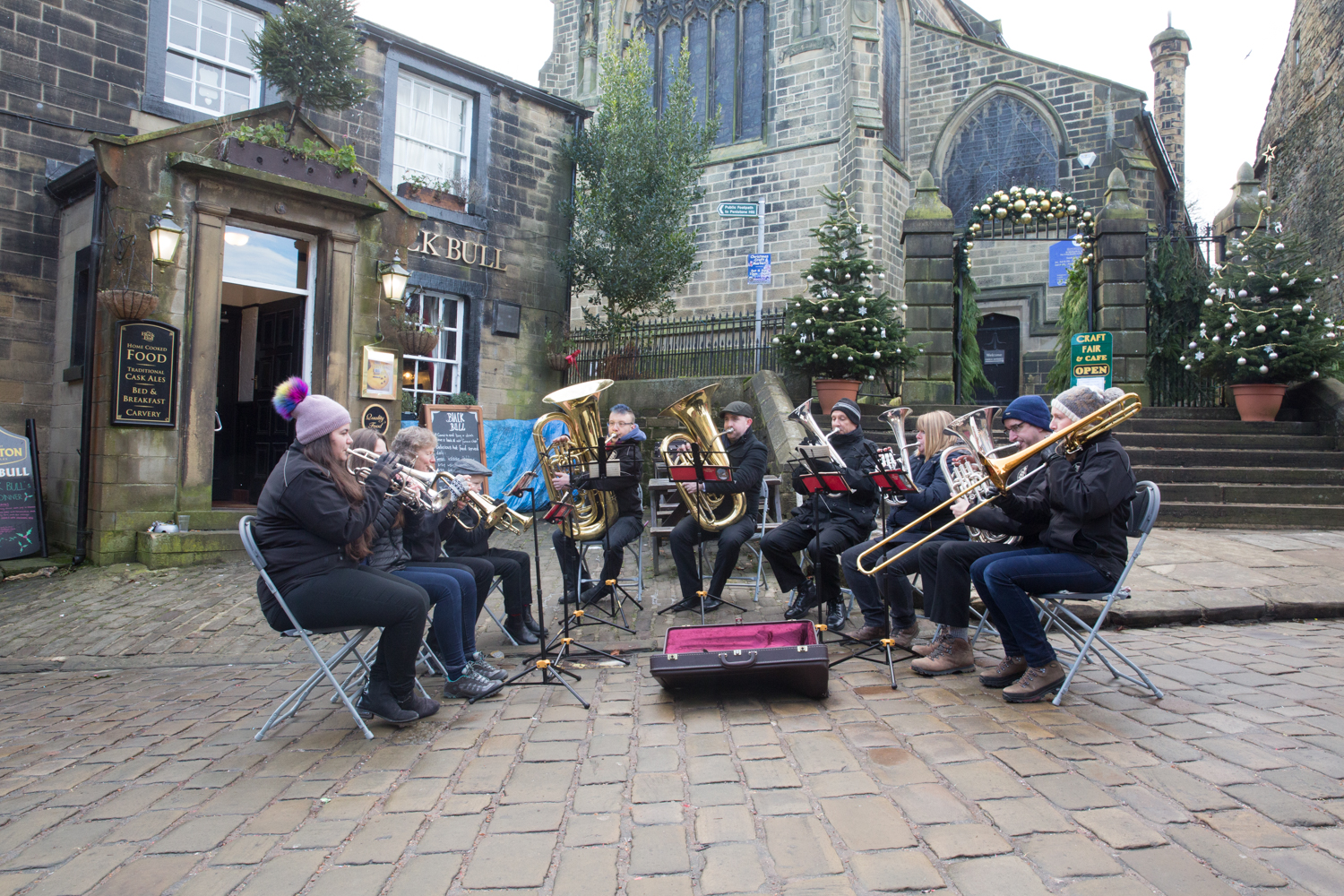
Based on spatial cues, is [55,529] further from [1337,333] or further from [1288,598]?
[1337,333]

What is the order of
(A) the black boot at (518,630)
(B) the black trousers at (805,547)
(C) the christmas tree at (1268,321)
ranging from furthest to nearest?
(C) the christmas tree at (1268,321) → (B) the black trousers at (805,547) → (A) the black boot at (518,630)

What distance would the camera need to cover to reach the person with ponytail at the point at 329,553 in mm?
3816

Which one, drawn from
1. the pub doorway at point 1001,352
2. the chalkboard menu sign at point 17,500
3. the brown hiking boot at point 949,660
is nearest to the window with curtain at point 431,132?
the chalkboard menu sign at point 17,500

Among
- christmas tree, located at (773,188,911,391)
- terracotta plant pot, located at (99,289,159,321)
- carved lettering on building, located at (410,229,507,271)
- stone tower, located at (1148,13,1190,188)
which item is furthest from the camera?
stone tower, located at (1148,13,1190,188)

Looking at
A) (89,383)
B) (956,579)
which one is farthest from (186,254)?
(956,579)

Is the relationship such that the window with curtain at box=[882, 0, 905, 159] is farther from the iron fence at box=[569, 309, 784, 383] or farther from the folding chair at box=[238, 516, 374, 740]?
the folding chair at box=[238, 516, 374, 740]

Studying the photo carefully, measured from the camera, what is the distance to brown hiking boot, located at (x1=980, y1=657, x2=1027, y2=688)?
434 cm

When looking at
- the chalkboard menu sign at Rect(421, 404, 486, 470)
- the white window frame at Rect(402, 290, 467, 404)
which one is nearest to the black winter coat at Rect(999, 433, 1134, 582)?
Result: the chalkboard menu sign at Rect(421, 404, 486, 470)

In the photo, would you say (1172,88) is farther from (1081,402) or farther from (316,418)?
(316,418)

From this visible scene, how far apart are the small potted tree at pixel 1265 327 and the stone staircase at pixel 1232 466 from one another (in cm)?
49

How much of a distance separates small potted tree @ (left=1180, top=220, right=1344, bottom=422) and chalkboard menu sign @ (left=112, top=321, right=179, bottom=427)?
1227 cm

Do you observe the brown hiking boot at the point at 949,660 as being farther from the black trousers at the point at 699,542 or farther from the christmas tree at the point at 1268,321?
the christmas tree at the point at 1268,321

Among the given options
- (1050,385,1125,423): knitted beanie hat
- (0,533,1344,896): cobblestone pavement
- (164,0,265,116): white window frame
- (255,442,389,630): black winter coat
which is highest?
(164,0,265,116): white window frame

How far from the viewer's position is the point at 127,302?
802cm
